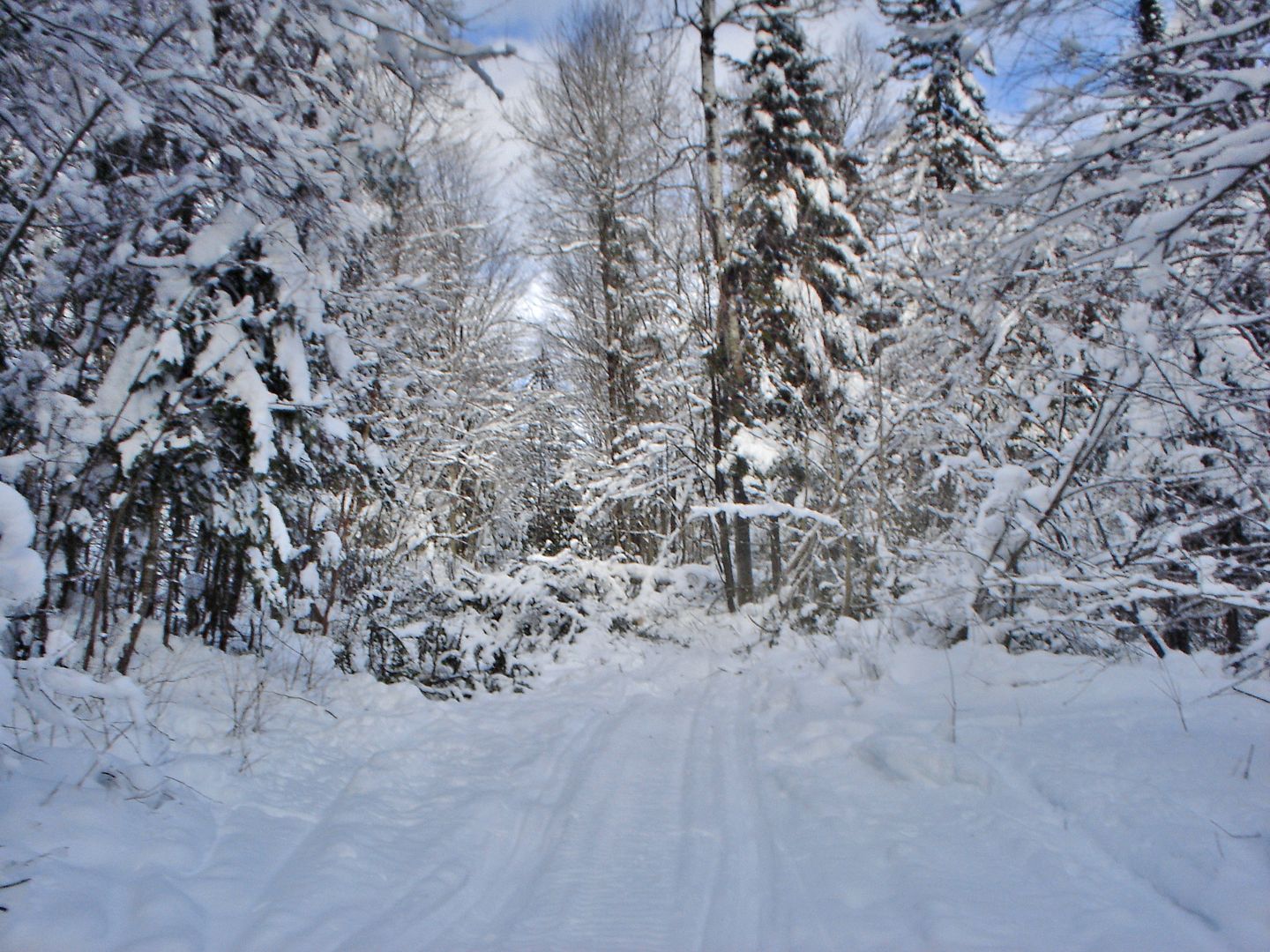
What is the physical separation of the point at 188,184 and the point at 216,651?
A: 13.2 feet

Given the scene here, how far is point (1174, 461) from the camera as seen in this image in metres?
4.27

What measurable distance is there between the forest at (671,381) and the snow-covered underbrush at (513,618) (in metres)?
0.07

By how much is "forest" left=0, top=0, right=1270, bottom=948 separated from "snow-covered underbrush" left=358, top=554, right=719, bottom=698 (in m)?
0.07

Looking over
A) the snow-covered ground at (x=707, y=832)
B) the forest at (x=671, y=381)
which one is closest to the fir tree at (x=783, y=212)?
the forest at (x=671, y=381)

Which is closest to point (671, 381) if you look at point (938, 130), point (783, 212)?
point (783, 212)

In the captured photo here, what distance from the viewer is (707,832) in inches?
124

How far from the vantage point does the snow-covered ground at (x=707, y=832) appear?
215 cm

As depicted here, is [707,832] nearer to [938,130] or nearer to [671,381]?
[671,381]

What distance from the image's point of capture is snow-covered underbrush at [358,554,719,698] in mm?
6883

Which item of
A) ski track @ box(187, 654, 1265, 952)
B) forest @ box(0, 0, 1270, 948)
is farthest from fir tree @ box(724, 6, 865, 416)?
ski track @ box(187, 654, 1265, 952)

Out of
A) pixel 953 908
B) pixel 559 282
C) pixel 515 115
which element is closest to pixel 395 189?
pixel 953 908

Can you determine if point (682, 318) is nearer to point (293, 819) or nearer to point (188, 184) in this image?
point (188, 184)

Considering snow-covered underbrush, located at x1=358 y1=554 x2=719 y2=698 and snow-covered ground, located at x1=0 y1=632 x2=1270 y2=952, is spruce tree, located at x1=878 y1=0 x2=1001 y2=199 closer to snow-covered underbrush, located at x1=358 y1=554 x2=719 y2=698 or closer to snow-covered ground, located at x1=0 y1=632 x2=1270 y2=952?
snow-covered ground, located at x1=0 y1=632 x2=1270 y2=952

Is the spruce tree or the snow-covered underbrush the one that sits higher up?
the spruce tree
